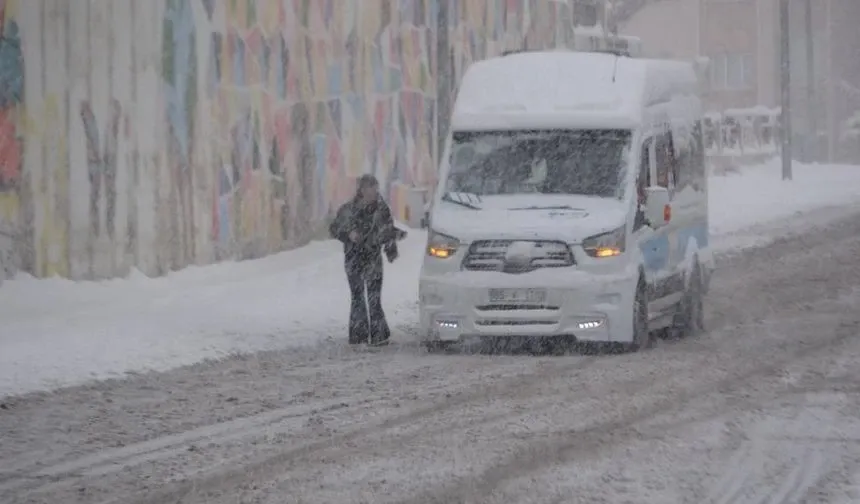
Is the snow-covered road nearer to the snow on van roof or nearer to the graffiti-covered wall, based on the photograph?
the snow on van roof

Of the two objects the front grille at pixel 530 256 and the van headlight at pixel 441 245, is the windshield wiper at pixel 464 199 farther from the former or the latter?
the front grille at pixel 530 256

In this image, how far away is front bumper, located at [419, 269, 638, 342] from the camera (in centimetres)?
1595

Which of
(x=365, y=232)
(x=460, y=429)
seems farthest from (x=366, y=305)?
(x=460, y=429)

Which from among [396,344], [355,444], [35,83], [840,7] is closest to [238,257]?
[35,83]

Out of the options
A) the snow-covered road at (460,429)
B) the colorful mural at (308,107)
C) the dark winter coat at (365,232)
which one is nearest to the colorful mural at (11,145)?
the dark winter coat at (365,232)

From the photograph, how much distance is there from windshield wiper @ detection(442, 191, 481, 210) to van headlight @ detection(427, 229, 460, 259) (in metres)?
0.44

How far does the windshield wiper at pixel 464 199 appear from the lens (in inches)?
661

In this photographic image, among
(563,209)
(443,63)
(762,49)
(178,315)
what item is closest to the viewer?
(563,209)

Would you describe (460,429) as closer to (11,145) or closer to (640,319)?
(640,319)

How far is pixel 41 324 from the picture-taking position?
1758 centimetres

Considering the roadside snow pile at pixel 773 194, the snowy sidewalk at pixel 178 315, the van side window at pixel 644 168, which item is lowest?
the roadside snow pile at pixel 773 194

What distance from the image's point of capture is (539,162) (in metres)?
17.1

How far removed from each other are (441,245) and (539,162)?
130cm

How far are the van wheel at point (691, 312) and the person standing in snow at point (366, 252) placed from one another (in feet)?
8.71
